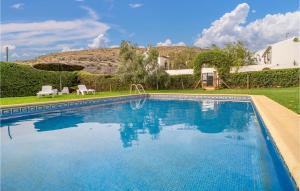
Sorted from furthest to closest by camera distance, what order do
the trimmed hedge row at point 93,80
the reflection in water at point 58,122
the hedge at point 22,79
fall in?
the trimmed hedge row at point 93,80 < the hedge at point 22,79 < the reflection in water at point 58,122

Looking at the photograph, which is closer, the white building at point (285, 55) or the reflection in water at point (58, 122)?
the reflection in water at point (58, 122)

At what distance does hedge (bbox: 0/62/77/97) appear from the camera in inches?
685

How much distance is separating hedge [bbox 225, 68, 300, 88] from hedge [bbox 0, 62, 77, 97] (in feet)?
43.9

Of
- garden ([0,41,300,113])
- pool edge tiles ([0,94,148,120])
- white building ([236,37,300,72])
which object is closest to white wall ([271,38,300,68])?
white building ([236,37,300,72])

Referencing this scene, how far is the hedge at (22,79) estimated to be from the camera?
17.4 m

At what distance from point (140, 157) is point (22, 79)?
15600 millimetres

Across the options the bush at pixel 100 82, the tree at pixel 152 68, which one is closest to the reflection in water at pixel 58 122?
the tree at pixel 152 68

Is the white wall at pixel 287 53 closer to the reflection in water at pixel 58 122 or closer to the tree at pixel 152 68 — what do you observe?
the tree at pixel 152 68

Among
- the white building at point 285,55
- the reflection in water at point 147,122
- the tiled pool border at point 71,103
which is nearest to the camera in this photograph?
the reflection in water at point 147,122

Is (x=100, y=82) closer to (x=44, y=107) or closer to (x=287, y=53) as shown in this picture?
(x=44, y=107)

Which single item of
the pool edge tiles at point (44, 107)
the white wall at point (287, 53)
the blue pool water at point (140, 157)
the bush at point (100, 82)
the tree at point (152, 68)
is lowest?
the blue pool water at point (140, 157)

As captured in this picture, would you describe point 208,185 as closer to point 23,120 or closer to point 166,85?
point 23,120

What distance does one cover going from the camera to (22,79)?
18.5 m

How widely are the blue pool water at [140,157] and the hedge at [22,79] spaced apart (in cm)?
933
